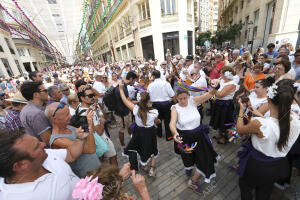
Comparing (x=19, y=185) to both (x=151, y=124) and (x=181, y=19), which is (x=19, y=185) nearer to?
(x=151, y=124)

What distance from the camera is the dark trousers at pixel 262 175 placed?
162 cm

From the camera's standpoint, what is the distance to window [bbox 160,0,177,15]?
15430 mm

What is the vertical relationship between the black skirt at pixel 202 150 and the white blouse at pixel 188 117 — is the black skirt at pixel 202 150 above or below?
below

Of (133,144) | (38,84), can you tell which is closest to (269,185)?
(133,144)

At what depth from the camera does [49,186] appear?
3.80ft

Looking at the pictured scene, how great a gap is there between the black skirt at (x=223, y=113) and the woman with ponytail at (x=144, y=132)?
1.85 m

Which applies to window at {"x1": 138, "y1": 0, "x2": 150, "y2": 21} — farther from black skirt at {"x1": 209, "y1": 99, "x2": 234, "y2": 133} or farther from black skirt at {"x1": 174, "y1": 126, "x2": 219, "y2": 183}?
black skirt at {"x1": 174, "y1": 126, "x2": 219, "y2": 183}

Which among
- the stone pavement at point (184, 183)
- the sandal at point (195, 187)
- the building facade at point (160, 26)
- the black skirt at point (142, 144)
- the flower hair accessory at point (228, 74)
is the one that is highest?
the building facade at point (160, 26)

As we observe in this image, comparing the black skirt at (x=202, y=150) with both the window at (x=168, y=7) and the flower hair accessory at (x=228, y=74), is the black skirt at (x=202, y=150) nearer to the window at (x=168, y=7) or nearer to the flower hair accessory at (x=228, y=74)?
the flower hair accessory at (x=228, y=74)

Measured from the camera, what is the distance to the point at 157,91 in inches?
152

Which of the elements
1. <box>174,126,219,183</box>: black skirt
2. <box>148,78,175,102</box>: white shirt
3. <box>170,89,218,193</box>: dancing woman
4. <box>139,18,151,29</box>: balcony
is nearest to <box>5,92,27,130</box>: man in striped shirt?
<box>148,78,175,102</box>: white shirt

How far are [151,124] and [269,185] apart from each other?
1.93 meters

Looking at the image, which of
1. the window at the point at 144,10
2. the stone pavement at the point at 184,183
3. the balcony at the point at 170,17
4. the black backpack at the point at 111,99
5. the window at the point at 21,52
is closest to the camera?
the stone pavement at the point at 184,183

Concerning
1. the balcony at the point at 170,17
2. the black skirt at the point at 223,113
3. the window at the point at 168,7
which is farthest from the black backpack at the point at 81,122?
the window at the point at 168,7
